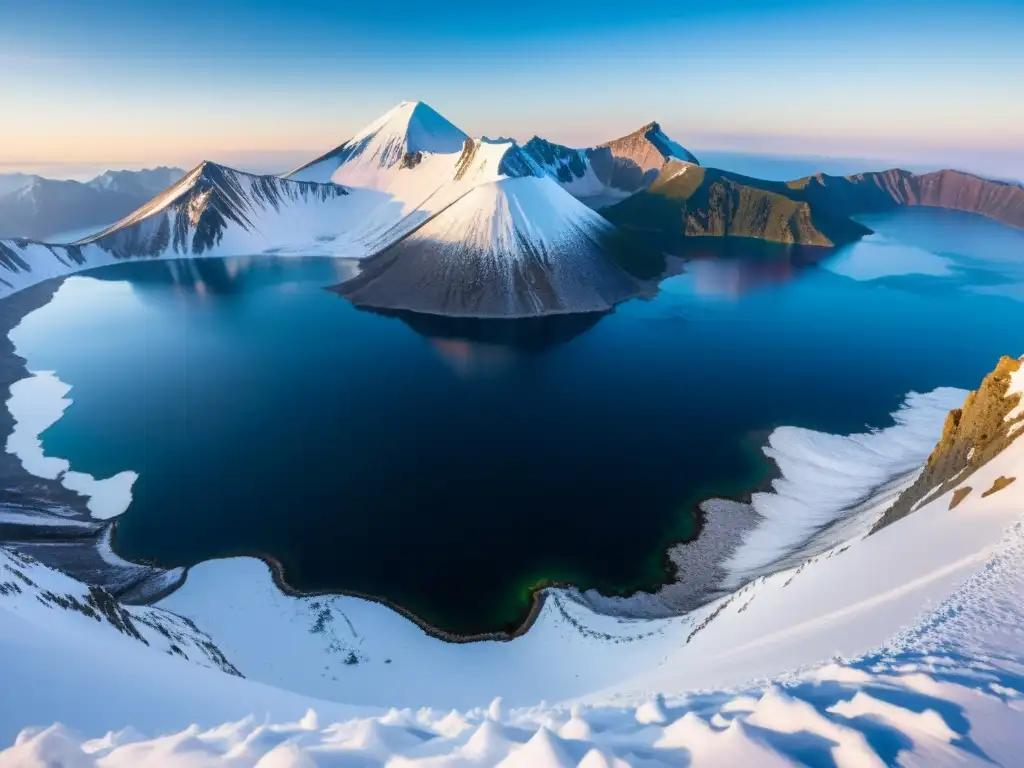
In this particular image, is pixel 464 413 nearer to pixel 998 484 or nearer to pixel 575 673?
pixel 575 673

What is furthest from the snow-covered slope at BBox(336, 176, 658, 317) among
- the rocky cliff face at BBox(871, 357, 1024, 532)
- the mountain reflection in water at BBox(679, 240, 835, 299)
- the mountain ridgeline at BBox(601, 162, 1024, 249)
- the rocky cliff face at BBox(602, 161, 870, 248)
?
the rocky cliff face at BBox(871, 357, 1024, 532)

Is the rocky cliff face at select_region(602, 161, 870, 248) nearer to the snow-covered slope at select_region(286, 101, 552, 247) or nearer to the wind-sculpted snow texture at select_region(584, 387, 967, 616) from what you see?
the snow-covered slope at select_region(286, 101, 552, 247)

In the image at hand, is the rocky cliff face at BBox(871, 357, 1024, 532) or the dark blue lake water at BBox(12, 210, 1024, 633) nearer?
the rocky cliff face at BBox(871, 357, 1024, 532)

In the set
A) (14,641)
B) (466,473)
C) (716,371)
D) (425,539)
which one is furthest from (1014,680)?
(716,371)

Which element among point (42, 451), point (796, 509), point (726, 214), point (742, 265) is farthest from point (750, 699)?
point (726, 214)

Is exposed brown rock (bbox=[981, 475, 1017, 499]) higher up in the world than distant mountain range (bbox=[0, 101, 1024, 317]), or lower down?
lower down

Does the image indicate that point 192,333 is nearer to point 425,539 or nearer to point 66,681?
point 425,539

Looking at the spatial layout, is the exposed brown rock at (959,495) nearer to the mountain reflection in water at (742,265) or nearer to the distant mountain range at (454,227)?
the distant mountain range at (454,227)
